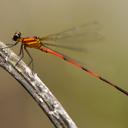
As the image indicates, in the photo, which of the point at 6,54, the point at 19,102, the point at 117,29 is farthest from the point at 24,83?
the point at 117,29

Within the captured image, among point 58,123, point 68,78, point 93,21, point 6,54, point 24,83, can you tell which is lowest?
point 58,123

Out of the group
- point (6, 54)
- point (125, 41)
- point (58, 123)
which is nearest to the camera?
point (58, 123)

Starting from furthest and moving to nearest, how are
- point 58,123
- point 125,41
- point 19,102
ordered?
point 125,41, point 19,102, point 58,123

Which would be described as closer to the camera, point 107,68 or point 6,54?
point 6,54

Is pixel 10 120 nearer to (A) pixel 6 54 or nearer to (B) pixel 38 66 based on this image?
(B) pixel 38 66

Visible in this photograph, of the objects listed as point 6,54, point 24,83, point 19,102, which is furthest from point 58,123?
point 19,102

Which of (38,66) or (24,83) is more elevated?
(38,66)

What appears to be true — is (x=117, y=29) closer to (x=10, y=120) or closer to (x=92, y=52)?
(x=92, y=52)
